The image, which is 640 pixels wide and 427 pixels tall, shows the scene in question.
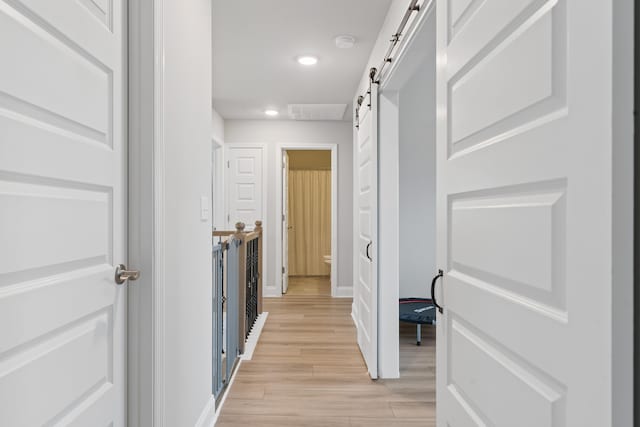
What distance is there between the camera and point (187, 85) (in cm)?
188

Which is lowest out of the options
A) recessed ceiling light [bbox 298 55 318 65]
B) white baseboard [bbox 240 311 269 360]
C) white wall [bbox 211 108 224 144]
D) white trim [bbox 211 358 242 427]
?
white trim [bbox 211 358 242 427]

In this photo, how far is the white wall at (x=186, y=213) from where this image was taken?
1638 mm

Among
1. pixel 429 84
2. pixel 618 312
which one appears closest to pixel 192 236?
pixel 618 312

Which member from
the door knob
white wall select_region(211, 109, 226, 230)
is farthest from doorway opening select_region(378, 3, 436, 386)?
white wall select_region(211, 109, 226, 230)

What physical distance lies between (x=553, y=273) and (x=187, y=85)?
5.44ft

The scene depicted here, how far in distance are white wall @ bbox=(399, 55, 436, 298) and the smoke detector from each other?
4.60 feet

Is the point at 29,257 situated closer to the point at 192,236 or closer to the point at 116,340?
the point at 116,340

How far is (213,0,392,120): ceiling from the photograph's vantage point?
276 centimetres

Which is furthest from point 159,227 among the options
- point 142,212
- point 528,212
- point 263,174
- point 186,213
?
point 263,174

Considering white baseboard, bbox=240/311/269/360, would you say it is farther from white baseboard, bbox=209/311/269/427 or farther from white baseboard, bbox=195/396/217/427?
white baseboard, bbox=195/396/217/427

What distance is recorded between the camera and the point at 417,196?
15.2ft

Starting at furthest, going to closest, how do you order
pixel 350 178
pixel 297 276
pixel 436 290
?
pixel 297 276, pixel 350 178, pixel 436 290

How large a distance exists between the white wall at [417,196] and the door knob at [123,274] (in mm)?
3589

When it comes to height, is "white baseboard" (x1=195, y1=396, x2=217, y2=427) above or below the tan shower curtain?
below
